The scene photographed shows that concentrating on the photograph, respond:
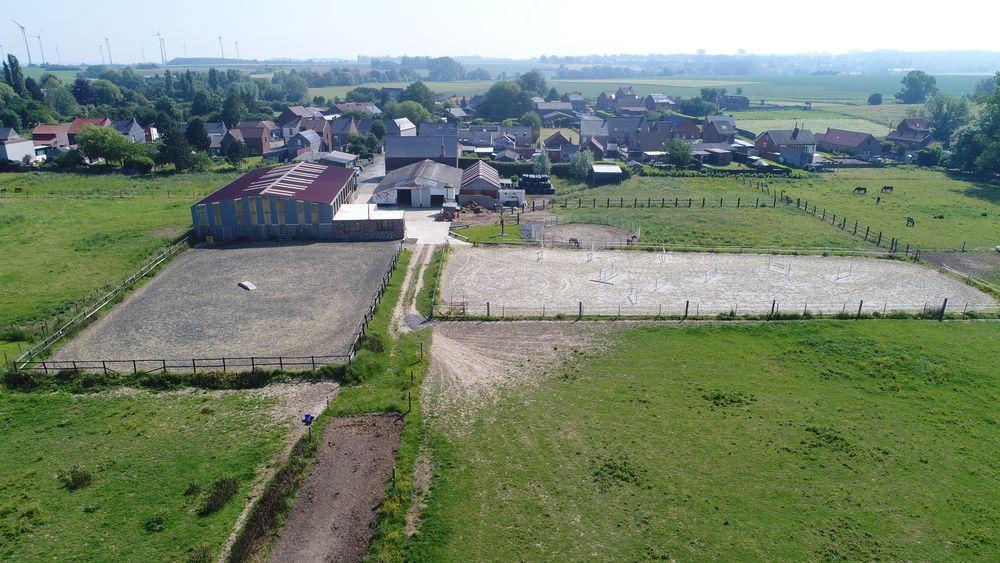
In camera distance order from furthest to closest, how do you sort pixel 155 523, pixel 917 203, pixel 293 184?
pixel 917 203, pixel 293 184, pixel 155 523

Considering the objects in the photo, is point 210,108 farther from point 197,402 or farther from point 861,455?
point 861,455

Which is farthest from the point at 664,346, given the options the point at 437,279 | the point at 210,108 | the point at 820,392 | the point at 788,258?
the point at 210,108

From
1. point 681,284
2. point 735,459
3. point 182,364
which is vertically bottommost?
point 735,459

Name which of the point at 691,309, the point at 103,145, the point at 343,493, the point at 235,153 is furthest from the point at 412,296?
the point at 103,145

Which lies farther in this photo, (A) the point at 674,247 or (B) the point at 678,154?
(B) the point at 678,154

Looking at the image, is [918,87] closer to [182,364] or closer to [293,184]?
[293,184]

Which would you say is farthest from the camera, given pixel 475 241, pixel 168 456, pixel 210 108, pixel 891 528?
pixel 210 108

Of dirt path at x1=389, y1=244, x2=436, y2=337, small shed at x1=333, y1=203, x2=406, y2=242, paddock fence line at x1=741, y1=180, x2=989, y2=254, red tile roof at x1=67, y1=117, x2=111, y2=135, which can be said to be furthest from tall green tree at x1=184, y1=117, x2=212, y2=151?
paddock fence line at x1=741, y1=180, x2=989, y2=254
